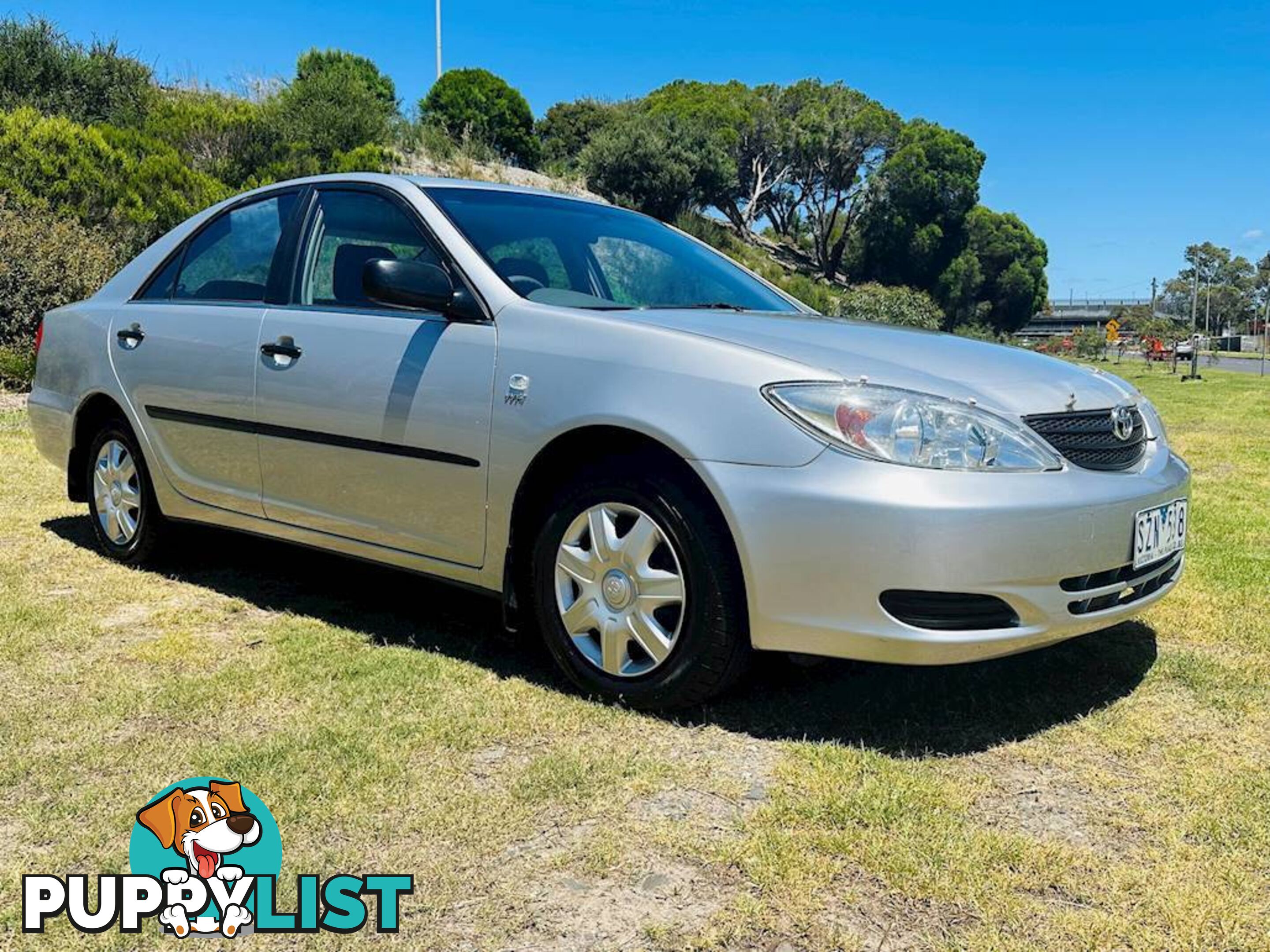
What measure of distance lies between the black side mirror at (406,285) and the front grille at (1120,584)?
6.40 feet

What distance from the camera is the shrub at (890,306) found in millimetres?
32219

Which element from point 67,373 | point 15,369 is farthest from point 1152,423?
point 15,369

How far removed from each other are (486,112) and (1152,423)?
40.4 m

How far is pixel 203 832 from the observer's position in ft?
7.88

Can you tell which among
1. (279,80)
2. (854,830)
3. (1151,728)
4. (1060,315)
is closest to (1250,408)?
(1151,728)

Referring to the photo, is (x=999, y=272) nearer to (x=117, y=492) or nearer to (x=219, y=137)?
(x=219, y=137)

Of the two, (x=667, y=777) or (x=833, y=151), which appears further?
(x=833, y=151)

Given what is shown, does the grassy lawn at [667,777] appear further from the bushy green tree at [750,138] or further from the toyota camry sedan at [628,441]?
the bushy green tree at [750,138]

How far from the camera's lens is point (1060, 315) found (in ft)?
373

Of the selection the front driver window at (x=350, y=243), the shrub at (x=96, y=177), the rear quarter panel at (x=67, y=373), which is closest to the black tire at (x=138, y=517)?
the rear quarter panel at (x=67, y=373)

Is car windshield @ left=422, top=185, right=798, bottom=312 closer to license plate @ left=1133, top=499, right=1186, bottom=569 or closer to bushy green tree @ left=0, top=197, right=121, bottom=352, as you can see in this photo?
license plate @ left=1133, top=499, right=1186, bottom=569

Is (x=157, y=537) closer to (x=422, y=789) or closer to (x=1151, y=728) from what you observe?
(x=422, y=789)

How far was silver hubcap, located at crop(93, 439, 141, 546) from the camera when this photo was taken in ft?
15.5

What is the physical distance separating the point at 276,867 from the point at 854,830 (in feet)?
3.97
